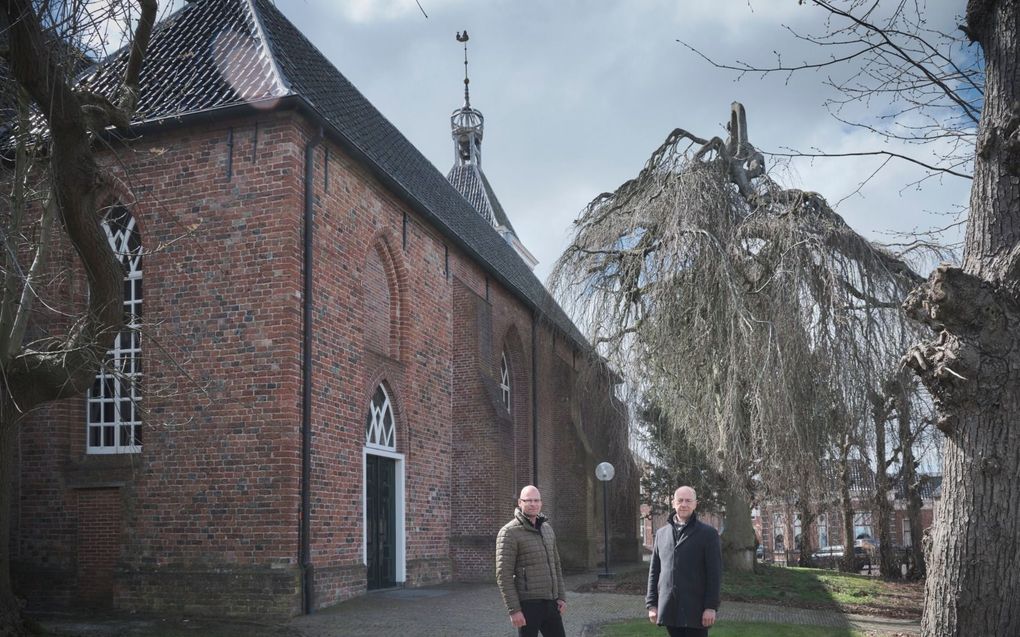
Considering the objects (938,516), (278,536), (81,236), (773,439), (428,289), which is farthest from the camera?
(428,289)

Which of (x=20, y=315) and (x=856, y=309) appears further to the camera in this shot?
(x=856, y=309)

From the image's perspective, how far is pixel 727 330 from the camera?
13328mm

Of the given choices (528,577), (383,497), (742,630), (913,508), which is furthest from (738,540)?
(528,577)

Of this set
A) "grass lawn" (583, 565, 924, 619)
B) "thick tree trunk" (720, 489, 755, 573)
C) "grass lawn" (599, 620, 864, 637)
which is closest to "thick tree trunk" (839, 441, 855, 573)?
"grass lawn" (583, 565, 924, 619)

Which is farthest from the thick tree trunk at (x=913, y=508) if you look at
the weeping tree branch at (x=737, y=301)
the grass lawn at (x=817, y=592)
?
the weeping tree branch at (x=737, y=301)

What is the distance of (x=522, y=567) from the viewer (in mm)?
6488

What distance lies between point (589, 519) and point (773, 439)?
12708 millimetres

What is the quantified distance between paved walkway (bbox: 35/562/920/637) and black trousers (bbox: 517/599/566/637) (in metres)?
3.72

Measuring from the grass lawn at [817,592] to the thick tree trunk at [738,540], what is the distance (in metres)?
0.36

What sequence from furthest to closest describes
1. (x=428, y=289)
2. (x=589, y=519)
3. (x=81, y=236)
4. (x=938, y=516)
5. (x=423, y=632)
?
(x=589, y=519) < (x=428, y=289) < (x=423, y=632) < (x=81, y=236) < (x=938, y=516)

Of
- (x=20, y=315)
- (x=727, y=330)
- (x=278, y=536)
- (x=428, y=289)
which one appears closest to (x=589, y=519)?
(x=428, y=289)

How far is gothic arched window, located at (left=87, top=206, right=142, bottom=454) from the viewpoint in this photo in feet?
41.9

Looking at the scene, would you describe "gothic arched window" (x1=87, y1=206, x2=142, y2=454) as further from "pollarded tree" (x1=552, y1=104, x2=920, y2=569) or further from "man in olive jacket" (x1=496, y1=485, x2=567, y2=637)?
"man in olive jacket" (x1=496, y1=485, x2=567, y2=637)

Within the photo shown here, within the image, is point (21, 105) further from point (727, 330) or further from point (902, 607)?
point (902, 607)
